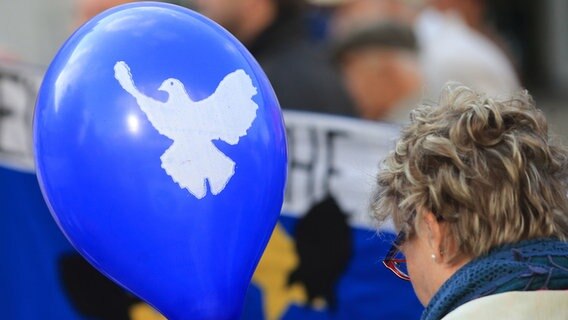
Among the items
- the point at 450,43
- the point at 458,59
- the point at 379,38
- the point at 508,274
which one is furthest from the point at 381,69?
the point at 508,274

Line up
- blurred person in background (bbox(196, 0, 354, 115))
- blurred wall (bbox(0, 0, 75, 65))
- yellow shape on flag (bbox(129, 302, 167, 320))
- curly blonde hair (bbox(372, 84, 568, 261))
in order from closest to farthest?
curly blonde hair (bbox(372, 84, 568, 261)), yellow shape on flag (bbox(129, 302, 167, 320)), blurred person in background (bbox(196, 0, 354, 115)), blurred wall (bbox(0, 0, 75, 65))

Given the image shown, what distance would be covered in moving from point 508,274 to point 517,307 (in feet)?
0.21

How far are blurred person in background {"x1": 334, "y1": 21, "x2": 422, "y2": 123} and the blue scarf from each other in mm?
3074

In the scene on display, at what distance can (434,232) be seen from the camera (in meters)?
2.12

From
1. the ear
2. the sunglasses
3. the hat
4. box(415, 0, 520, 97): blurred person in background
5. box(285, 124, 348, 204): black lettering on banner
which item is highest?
the ear

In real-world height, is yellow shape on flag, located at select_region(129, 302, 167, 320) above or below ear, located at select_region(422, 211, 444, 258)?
below

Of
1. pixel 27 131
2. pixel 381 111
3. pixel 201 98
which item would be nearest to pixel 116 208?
pixel 201 98

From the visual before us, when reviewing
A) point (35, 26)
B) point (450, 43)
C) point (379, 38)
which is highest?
point (379, 38)

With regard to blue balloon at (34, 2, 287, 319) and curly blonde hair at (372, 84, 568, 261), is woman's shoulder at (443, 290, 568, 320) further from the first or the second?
blue balloon at (34, 2, 287, 319)

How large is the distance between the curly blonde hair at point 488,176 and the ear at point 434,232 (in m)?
0.01

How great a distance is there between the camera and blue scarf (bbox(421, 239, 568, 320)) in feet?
6.52

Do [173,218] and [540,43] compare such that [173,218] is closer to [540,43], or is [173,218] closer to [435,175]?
[435,175]

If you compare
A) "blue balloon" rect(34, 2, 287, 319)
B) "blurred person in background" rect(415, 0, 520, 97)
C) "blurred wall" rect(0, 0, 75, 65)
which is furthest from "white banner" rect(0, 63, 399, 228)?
"blurred wall" rect(0, 0, 75, 65)

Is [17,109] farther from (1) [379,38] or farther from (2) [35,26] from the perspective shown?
(2) [35,26]
